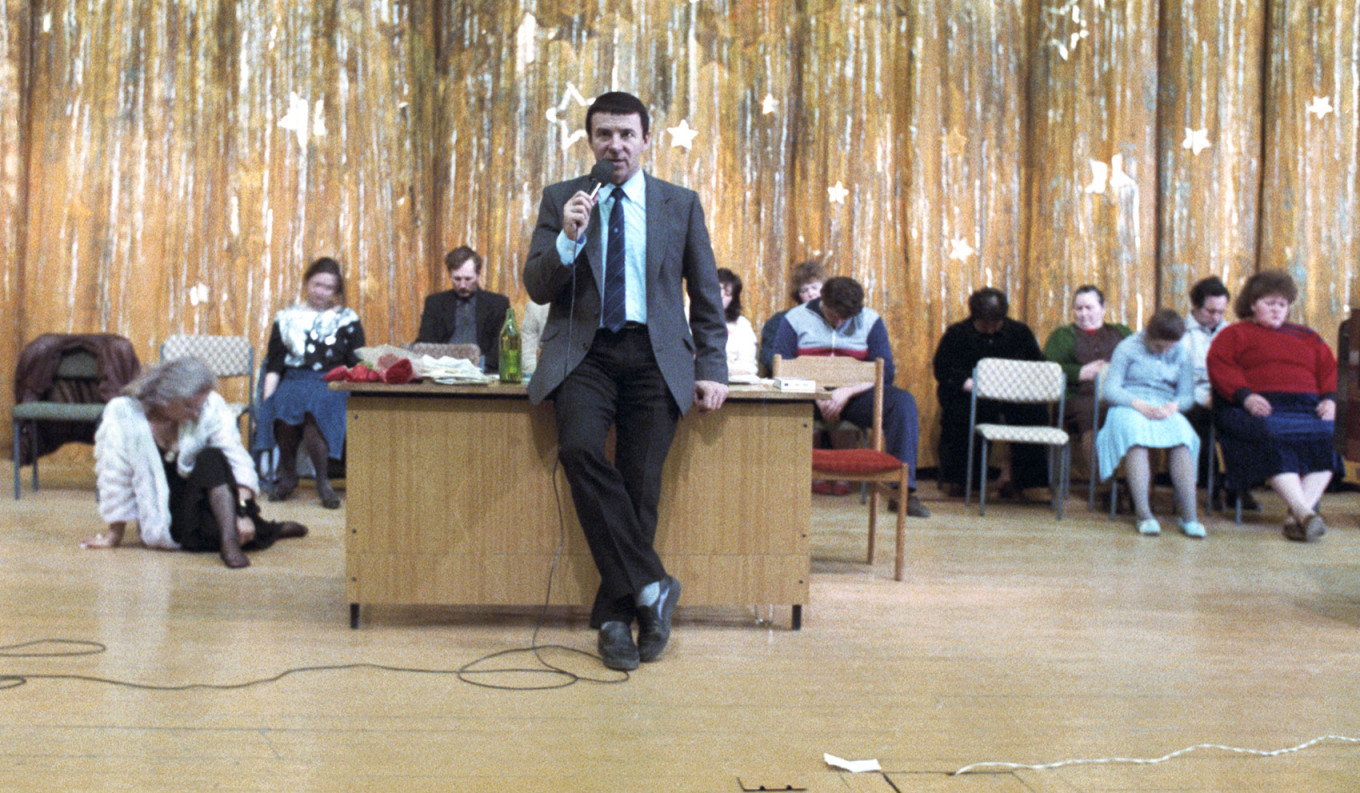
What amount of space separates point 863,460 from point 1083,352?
2.67m

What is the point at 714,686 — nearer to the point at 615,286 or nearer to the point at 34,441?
the point at 615,286

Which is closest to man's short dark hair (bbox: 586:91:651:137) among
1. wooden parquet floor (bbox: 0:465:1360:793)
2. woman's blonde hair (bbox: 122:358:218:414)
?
wooden parquet floor (bbox: 0:465:1360:793)

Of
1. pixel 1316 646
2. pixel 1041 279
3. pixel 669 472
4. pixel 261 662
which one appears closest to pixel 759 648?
pixel 669 472

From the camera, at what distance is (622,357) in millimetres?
3145

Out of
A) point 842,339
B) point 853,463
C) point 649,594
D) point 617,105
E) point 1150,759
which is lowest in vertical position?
point 1150,759

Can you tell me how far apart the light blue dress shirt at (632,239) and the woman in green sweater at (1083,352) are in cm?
384

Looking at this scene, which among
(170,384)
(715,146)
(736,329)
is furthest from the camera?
(715,146)

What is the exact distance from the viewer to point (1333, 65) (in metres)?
6.76

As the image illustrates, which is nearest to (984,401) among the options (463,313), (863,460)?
(863,460)

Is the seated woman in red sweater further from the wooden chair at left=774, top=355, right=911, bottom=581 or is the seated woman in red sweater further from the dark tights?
the dark tights

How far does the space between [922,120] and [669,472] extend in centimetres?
412

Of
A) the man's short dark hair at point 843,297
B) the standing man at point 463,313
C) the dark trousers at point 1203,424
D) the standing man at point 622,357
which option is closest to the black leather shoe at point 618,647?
the standing man at point 622,357

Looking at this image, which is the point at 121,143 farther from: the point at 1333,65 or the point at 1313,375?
the point at 1333,65

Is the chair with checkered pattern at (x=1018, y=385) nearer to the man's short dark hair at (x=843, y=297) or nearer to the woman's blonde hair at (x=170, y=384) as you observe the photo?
the man's short dark hair at (x=843, y=297)
